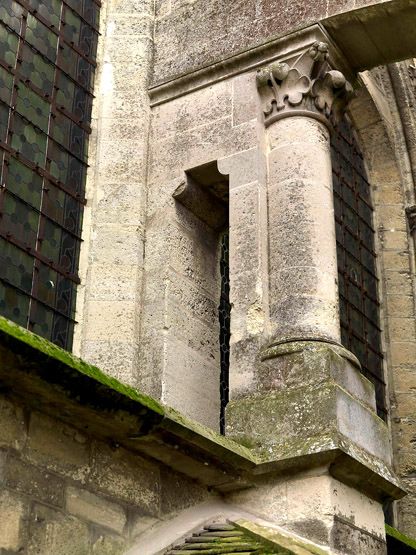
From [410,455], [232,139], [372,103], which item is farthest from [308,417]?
[372,103]

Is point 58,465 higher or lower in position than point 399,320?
lower

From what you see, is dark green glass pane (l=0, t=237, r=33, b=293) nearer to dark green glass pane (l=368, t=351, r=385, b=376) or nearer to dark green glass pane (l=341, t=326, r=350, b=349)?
dark green glass pane (l=341, t=326, r=350, b=349)

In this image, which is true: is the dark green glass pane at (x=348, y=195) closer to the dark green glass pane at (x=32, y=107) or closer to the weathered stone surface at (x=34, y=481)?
the dark green glass pane at (x=32, y=107)

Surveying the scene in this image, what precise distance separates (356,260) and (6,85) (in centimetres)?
354

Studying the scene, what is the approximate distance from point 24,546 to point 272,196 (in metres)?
2.48

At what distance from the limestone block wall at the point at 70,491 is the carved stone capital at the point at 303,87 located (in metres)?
2.26

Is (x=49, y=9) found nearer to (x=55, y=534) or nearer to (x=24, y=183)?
(x=24, y=183)

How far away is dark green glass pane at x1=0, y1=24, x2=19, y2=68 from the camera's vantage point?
5.77m

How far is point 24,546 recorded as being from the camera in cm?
Answer: 384

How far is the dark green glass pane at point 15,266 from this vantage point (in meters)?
5.24

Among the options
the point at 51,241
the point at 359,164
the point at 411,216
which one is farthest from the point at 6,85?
the point at 411,216

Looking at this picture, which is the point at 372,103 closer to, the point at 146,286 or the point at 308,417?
the point at 146,286

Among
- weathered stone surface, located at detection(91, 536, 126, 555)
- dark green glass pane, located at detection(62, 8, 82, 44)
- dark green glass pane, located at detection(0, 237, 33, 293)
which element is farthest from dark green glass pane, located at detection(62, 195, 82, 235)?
weathered stone surface, located at detection(91, 536, 126, 555)

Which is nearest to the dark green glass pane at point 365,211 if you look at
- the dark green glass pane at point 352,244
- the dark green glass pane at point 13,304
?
the dark green glass pane at point 352,244
